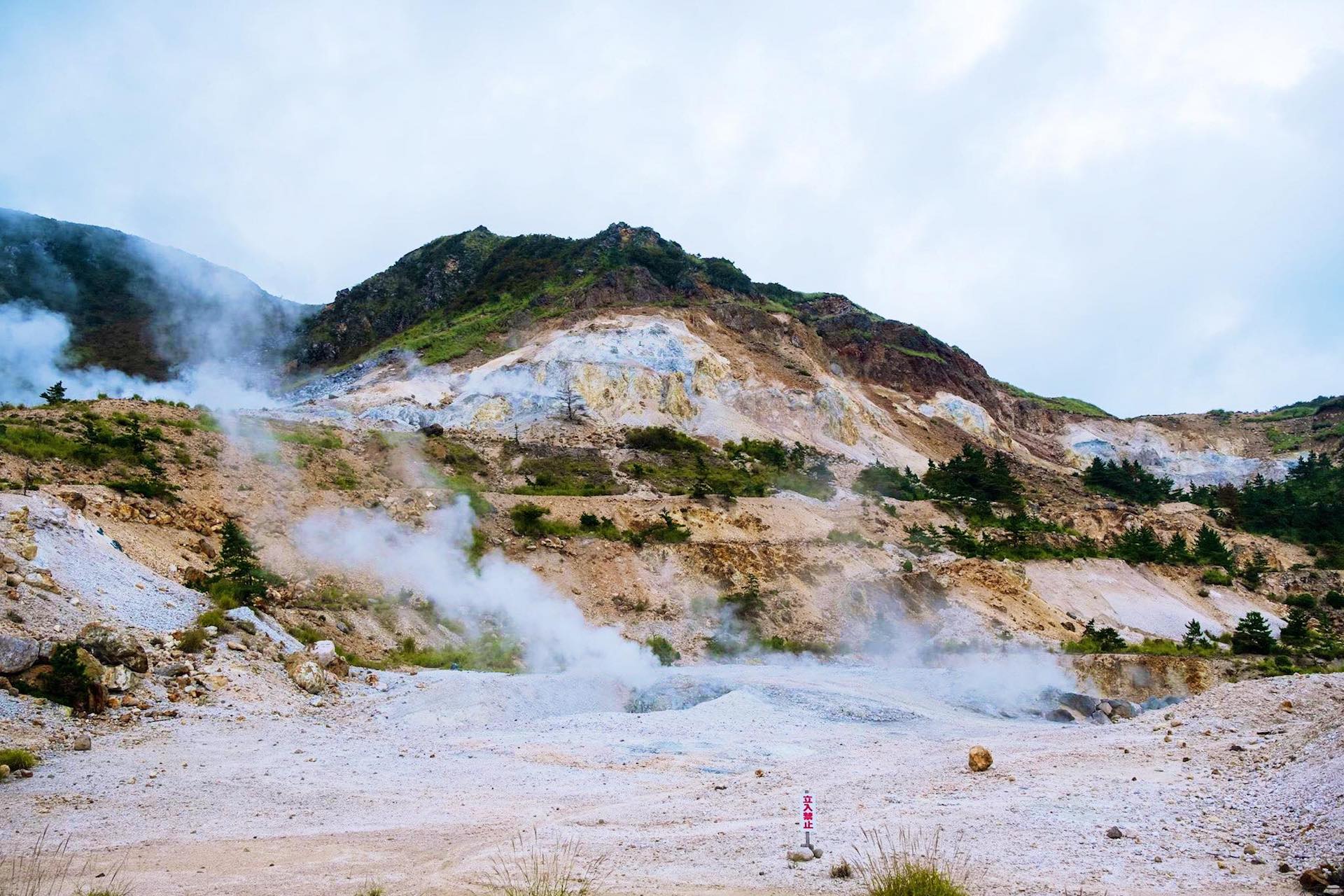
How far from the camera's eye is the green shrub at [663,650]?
2398 centimetres

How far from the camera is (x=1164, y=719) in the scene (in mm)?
12875

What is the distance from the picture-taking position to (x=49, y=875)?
6.33 meters

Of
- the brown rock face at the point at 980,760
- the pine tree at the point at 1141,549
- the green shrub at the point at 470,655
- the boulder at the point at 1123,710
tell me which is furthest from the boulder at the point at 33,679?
the pine tree at the point at 1141,549

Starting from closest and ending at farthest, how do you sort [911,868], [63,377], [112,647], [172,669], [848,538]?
[911,868] → [112,647] → [172,669] → [848,538] → [63,377]

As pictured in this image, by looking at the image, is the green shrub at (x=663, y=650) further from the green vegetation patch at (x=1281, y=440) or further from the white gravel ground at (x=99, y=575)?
the green vegetation patch at (x=1281, y=440)

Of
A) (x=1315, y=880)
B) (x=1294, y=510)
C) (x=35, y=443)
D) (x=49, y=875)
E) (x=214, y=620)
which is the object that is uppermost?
(x=35, y=443)

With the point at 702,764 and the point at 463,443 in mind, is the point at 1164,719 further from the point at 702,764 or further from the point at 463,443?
the point at 463,443

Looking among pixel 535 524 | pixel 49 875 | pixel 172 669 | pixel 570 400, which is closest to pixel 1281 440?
pixel 570 400

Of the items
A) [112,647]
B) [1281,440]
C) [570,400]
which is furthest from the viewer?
[1281,440]

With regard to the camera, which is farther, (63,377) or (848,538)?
(63,377)

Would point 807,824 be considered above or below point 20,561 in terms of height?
below

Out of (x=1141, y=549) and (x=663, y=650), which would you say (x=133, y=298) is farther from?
(x=1141, y=549)

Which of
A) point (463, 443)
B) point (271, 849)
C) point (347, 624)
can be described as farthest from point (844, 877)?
point (463, 443)

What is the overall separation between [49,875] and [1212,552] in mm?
44549
